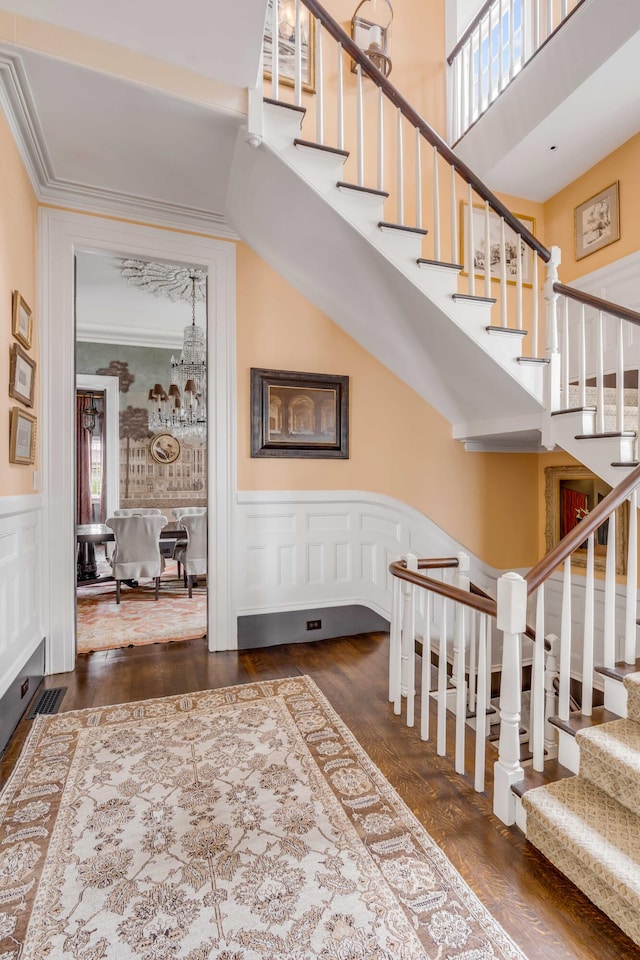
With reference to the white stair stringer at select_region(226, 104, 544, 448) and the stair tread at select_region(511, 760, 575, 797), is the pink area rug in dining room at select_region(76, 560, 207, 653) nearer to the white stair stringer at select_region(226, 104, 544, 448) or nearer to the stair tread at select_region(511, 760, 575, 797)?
the stair tread at select_region(511, 760, 575, 797)

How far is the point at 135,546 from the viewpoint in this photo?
4.88 metres

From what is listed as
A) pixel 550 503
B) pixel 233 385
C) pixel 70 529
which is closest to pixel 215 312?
pixel 233 385

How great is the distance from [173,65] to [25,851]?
3.40 m

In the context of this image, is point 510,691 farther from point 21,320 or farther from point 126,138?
point 126,138

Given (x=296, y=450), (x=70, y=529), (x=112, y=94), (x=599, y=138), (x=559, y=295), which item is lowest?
(x=70, y=529)

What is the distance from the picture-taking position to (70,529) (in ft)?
10.4

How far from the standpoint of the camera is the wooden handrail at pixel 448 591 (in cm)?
195

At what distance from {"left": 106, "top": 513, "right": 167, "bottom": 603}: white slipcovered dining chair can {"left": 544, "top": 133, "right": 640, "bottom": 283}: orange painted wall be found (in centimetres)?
456

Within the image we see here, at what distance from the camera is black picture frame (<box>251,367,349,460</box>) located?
362 cm

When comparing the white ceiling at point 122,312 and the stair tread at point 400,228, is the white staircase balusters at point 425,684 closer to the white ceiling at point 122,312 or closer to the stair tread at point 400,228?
the stair tread at point 400,228

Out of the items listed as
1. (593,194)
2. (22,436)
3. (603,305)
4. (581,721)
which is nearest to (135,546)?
(22,436)

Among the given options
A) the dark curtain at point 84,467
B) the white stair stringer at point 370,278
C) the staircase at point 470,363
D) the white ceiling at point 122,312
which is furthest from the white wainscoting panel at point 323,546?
the dark curtain at point 84,467

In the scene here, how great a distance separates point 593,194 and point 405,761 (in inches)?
178

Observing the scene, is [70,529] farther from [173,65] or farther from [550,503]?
[550,503]
